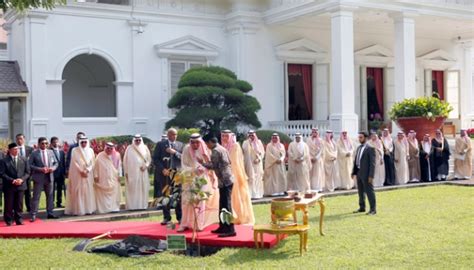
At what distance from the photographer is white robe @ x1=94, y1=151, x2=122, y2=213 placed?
1316cm

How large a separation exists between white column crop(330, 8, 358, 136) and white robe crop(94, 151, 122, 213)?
9.45 metres

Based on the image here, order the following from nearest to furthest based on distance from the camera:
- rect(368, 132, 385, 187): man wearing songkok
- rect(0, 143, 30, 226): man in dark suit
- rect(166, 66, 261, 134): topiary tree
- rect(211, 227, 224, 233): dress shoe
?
rect(211, 227, 224, 233): dress shoe, rect(0, 143, 30, 226): man in dark suit, rect(368, 132, 385, 187): man wearing songkok, rect(166, 66, 261, 134): topiary tree

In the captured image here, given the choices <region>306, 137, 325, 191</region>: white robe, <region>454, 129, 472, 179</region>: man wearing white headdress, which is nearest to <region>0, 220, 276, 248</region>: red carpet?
<region>306, 137, 325, 191</region>: white robe

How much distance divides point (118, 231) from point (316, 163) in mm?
7252

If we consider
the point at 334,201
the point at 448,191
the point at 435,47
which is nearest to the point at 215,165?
the point at 334,201

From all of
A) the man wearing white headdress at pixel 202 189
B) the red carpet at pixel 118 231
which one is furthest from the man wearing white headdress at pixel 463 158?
the man wearing white headdress at pixel 202 189

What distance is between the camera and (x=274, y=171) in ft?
52.1

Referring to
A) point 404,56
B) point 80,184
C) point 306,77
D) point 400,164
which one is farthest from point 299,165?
point 306,77

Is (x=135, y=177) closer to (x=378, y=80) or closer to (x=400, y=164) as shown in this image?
(x=400, y=164)

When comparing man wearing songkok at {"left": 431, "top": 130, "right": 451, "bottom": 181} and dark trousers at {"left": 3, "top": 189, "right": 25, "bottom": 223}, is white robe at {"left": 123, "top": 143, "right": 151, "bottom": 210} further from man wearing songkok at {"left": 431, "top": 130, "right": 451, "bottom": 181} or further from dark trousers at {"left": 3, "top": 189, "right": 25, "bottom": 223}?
man wearing songkok at {"left": 431, "top": 130, "right": 451, "bottom": 181}

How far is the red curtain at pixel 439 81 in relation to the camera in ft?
97.4

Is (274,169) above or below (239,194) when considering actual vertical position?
above

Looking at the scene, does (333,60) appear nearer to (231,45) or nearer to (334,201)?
(231,45)

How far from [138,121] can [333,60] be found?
7141 millimetres
